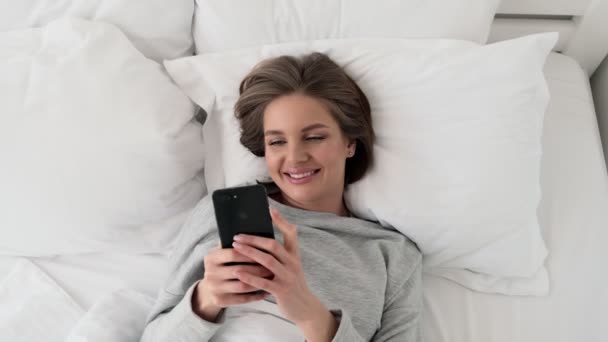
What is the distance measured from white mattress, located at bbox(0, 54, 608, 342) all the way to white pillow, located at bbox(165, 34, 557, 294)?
0.15ft

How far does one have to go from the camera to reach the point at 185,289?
102 cm

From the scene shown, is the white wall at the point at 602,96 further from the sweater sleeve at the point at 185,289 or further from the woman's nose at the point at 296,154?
the sweater sleeve at the point at 185,289

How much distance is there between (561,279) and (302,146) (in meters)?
0.65

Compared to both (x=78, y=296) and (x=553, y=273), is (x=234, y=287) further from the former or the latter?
(x=553, y=273)

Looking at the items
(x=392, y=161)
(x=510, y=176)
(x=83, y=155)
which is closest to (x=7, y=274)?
(x=83, y=155)

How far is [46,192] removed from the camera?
1116mm

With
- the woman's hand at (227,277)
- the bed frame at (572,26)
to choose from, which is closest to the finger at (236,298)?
the woman's hand at (227,277)

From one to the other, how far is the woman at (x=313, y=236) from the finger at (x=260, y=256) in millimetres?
168

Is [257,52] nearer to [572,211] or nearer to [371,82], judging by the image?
[371,82]

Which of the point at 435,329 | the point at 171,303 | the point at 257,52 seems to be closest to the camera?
the point at 171,303

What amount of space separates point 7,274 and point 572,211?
1.32 m

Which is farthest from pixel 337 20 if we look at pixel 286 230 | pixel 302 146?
pixel 286 230

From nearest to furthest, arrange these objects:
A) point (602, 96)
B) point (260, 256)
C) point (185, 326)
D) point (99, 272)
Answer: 1. point (260, 256)
2. point (185, 326)
3. point (99, 272)
4. point (602, 96)

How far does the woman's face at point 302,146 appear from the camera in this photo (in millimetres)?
1031
